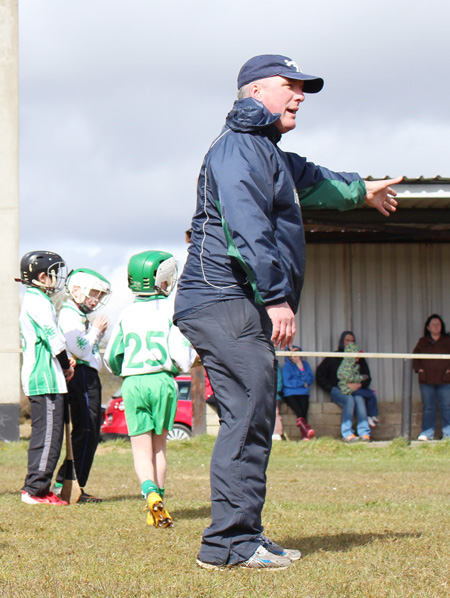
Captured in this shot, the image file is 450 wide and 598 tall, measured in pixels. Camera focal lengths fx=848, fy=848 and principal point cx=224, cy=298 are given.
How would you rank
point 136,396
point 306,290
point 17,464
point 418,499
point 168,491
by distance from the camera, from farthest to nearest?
1. point 306,290
2. point 17,464
3. point 168,491
4. point 418,499
5. point 136,396

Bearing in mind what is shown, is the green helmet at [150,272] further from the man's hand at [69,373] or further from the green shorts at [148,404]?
the man's hand at [69,373]

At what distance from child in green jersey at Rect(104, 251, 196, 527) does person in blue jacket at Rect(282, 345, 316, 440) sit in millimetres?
7944

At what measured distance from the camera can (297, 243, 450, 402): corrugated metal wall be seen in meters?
14.7

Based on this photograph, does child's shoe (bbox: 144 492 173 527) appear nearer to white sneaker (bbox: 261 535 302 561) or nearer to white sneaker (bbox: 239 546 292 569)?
white sneaker (bbox: 261 535 302 561)

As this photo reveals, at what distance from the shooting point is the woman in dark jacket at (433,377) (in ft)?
44.8

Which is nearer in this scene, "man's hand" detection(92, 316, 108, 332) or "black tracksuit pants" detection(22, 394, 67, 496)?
"black tracksuit pants" detection(22, 394, 67, 496)

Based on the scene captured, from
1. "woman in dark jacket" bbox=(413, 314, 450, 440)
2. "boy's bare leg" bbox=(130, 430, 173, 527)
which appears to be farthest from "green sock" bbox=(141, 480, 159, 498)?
"woman in dark jacket" bbox=(413, 314, 450, 440)

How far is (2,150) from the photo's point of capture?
14562 millimetres

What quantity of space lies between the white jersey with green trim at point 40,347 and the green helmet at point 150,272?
91 cm

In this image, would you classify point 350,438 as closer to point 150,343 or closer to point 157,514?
point 150,343

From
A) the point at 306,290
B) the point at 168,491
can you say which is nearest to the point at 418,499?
the point at 168,491

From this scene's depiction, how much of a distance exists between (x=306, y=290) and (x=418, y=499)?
27.1 ft

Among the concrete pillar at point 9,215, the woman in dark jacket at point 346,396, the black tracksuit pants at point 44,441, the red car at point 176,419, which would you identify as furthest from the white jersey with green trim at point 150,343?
the red car at point 176,419

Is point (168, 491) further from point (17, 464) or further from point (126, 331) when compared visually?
point (17, 464)
